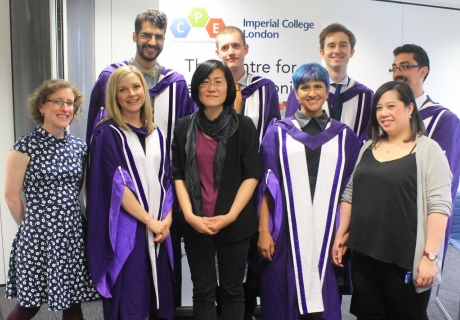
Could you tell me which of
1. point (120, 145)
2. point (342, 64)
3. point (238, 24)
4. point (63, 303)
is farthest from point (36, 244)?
point (342, 64)

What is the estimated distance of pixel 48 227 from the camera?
2062mm

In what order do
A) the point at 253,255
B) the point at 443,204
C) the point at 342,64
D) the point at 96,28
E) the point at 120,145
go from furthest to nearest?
the point at 96,28
the point at 342,64
the point at 253,255
the point at 120,145
the point at 443,204

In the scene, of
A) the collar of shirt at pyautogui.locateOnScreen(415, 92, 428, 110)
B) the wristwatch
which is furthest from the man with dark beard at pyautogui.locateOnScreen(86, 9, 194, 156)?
the wristwatch

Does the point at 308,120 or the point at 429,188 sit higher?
the point at 308,120

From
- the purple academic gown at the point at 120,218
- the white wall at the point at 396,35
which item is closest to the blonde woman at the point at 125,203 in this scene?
the purple academic gown at the point at 120,218

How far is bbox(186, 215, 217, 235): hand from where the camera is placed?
Answer: 1.93m

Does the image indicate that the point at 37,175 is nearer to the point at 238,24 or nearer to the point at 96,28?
the point at 238,24

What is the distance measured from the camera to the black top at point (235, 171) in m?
1.99

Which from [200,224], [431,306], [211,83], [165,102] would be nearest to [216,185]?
[200,224]

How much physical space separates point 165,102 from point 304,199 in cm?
97

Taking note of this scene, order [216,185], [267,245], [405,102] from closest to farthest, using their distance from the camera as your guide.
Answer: [405,102], [216,185], [267,245]

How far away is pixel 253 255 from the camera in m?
2.27

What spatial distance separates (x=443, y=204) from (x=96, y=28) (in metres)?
3.03

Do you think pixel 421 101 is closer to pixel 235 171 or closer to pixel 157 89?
pixel 235 171
